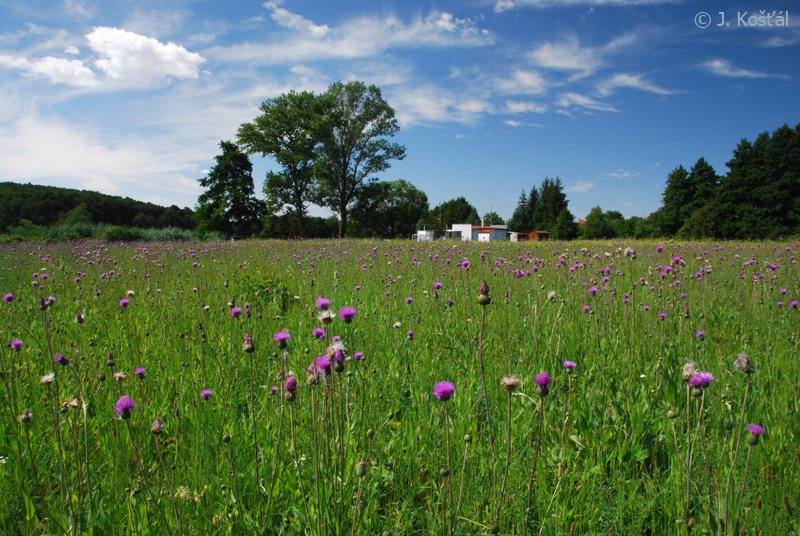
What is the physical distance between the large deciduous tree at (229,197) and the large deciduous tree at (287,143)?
315cm

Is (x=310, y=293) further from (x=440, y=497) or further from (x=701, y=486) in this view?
(x=701, y=486)

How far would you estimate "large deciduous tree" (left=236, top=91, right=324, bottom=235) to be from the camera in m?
37.0

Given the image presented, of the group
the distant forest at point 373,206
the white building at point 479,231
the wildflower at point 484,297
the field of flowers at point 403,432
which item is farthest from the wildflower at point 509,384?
the white building at point 479,231

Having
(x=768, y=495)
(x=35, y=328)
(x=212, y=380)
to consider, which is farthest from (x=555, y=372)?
(x=35, y=328)

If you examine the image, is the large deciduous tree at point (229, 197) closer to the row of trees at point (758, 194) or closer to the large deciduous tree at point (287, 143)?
the large deciduous tree at point (287, 143)

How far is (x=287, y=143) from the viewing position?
38531mm

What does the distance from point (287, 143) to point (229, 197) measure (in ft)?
27.3

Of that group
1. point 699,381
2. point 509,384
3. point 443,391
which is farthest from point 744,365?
point 443,391

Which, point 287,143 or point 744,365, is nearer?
point 744,365

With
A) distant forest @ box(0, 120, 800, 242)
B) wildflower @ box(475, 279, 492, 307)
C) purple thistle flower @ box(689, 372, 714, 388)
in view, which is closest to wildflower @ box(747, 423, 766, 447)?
purple thistle flower @ box(689, 372, 714, 388)

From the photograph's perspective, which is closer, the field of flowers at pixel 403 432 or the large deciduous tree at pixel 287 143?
the field of flowers at pixel 403 432

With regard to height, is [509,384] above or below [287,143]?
A: below

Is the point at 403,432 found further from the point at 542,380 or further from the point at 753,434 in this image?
the point at 753,434

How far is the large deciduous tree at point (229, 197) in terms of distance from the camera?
3881 cm
